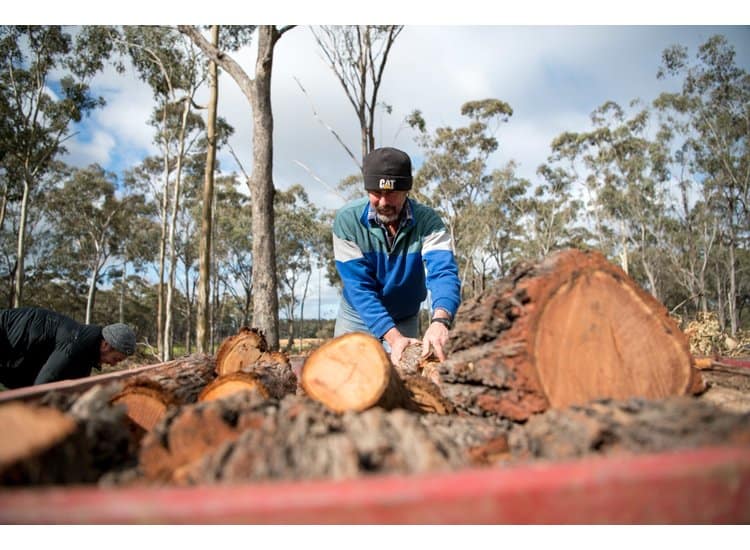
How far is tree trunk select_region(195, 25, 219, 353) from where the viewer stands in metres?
9.18

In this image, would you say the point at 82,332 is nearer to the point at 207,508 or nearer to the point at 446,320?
the point at 446,320

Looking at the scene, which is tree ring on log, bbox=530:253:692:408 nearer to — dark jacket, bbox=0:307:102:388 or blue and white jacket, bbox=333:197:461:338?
blue and white jacket, bbox=333:197:461:338

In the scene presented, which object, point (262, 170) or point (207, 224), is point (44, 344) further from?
point (207, 224)

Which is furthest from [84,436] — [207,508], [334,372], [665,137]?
[665,137]

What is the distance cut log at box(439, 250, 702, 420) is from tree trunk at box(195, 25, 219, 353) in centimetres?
848

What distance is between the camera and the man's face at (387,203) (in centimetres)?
226

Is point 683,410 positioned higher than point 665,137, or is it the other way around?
point 665,137

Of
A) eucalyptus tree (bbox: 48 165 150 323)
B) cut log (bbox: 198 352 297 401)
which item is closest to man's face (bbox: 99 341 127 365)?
cut log (bbox: 198 352 297 401)

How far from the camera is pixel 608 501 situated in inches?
22.5

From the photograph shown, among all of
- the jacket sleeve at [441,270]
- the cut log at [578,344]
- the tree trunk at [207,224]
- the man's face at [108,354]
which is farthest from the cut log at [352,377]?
the tree trunk at [207,224]

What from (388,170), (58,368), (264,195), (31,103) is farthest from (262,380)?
(31,103)

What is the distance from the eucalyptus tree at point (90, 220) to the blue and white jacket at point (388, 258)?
64.9 ft

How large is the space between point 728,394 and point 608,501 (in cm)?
110

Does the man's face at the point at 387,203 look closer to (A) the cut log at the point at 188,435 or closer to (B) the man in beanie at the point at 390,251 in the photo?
(B) the man in beanie at the point at 390,251
